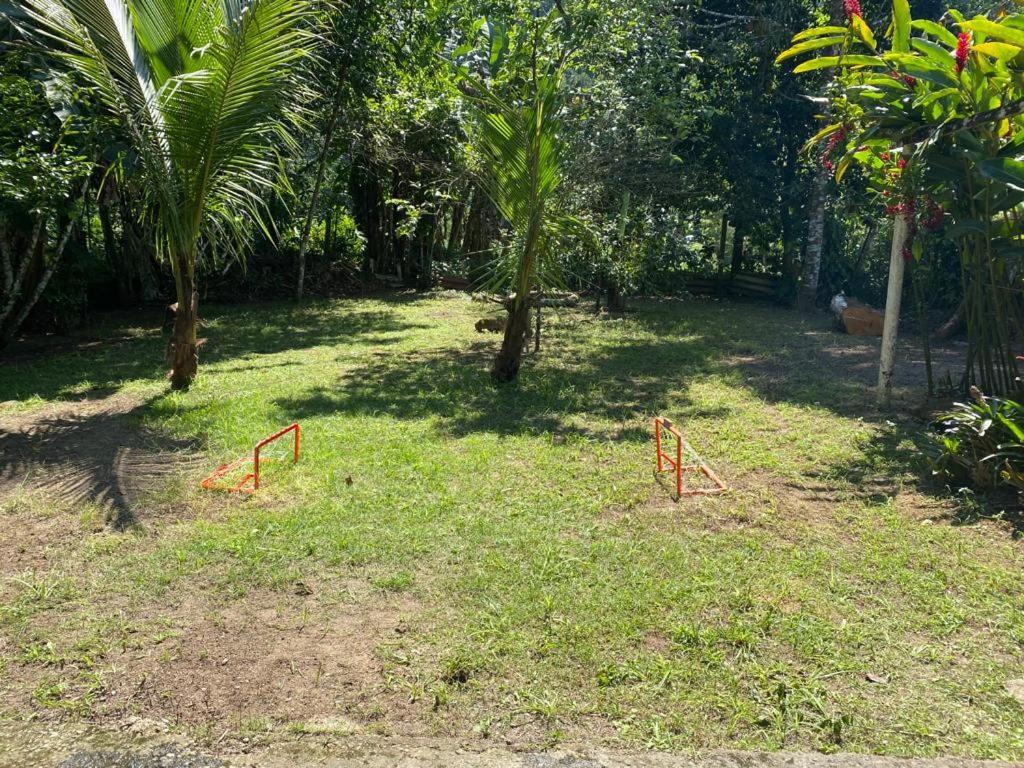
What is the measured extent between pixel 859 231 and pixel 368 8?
10.9m

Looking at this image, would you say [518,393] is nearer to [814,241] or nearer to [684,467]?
[684,467]

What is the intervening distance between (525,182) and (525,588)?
4.51 meters

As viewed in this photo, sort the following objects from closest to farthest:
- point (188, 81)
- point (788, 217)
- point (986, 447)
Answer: point (986, 447) → point (188, 81) → point (788, 217)

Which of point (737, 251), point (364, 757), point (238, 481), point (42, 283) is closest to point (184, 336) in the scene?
point (238, 481)

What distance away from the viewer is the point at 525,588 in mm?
4168

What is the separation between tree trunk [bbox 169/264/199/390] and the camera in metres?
7.54

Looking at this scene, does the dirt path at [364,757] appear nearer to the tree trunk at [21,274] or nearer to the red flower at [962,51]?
the red flower at [962,51]

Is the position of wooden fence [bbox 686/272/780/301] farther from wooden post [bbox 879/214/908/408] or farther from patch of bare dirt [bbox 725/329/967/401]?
wooden post [bbox 879/214/908/408]

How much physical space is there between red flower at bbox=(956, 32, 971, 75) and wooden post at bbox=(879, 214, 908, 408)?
5.32 ft

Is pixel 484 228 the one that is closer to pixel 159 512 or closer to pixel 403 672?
pixel 159 512

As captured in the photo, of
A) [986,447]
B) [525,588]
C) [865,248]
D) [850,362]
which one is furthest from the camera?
[865,248]

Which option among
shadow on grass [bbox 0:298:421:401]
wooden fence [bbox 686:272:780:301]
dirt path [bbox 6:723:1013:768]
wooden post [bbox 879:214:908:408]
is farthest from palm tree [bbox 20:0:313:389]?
wooden fence [bbox 686:272:780:301]

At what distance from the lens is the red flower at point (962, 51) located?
535cm

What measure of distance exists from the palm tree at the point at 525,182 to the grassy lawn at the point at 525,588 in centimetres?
128
